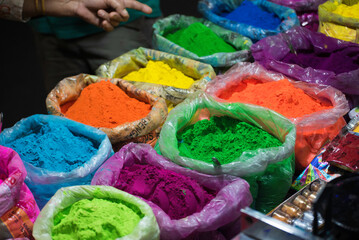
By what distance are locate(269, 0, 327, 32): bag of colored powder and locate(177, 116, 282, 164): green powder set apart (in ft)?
4.08

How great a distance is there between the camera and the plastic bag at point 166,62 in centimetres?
167

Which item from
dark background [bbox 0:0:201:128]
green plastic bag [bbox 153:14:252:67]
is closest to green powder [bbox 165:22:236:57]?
green plastic bag [bbox 153:14:252:67]

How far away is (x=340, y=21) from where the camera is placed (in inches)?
75.4

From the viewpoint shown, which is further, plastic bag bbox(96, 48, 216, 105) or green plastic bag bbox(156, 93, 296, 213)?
plastic bag bbox(96, 48, 216, 105)

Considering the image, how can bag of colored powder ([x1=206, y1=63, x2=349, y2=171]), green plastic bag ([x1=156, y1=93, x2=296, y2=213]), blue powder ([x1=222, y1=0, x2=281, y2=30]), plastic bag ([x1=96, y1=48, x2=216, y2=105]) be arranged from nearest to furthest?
green plastic bag ([x1=156, y1=93, x2=296, y2=213]), bag of colored powder ([x1=206, y1=63, x2=349, y2=171]), plastic bag ([x1=96, y1=48, x2=216, y2=105]), blue powder ([x1=222, y1=0, x2=281, y2=30])

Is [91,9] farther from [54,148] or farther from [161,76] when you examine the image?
[54,148]

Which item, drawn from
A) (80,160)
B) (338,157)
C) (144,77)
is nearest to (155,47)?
(144,77)

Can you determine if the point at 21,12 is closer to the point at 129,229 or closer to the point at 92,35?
the point at 92,35

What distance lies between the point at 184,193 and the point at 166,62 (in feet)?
3.41

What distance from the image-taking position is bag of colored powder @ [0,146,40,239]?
102 centimetres

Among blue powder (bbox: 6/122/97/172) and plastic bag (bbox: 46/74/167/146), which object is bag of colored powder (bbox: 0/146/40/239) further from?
plastic bag (bbox: 46/74/167/146)

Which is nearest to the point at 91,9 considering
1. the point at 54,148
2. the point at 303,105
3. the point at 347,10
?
the point at 54,148

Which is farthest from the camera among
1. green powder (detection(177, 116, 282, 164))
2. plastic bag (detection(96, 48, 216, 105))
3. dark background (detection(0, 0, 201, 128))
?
dark background (detection(0, 0, 201, 128))

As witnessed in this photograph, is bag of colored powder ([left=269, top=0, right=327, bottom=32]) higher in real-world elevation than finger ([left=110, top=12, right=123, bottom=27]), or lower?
lower
